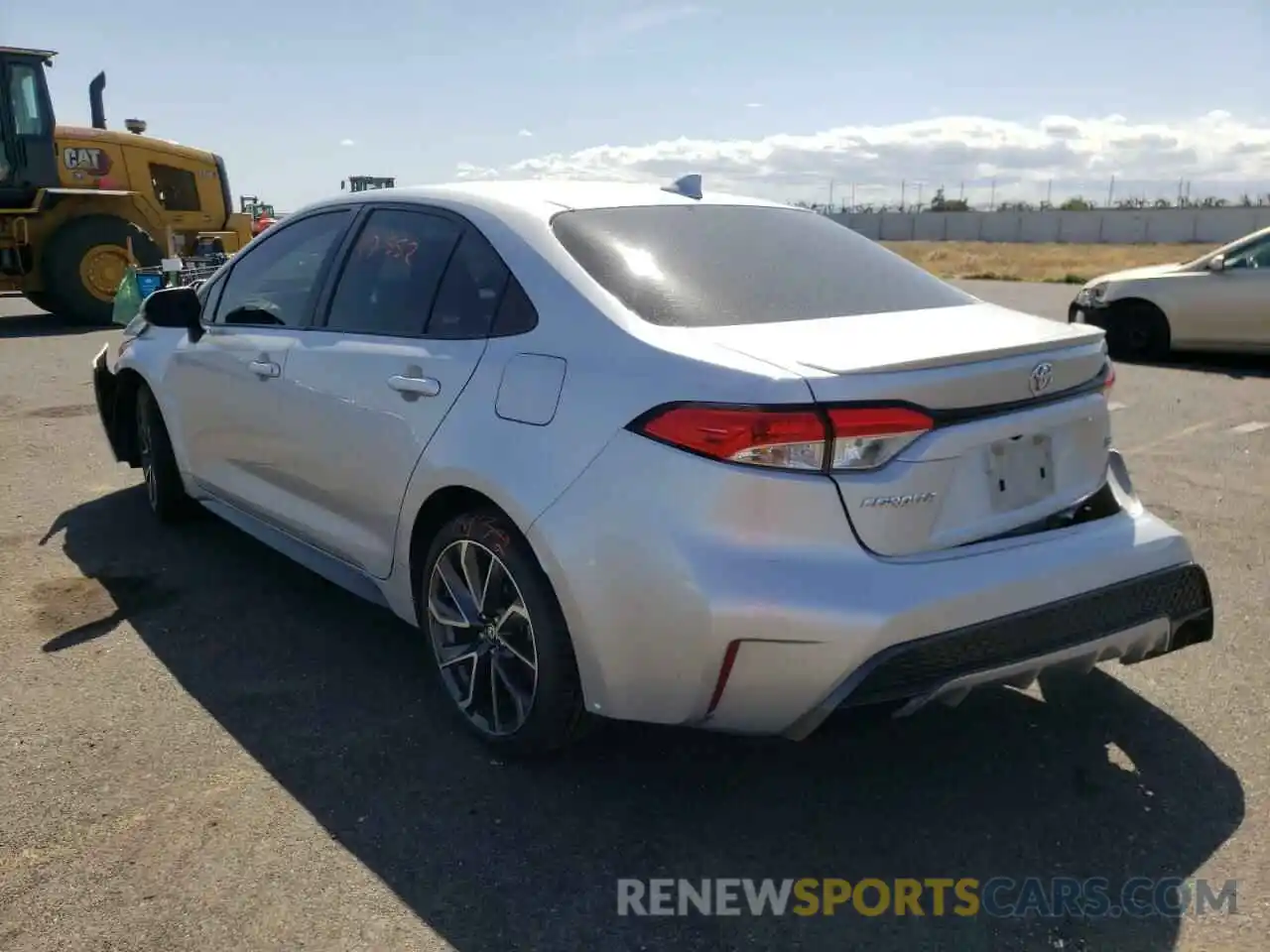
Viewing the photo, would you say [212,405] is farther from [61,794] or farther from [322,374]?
[61,794]

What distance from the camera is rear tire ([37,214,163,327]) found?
14555 millimetres

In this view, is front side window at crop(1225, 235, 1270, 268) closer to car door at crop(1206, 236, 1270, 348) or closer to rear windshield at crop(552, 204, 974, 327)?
car door at crop(1206, 236, 1270, 348)

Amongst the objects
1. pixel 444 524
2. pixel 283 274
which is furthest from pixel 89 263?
pixel 444 524

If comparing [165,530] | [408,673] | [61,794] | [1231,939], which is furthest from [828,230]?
[165,530]

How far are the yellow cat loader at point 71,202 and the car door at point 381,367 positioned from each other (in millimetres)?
12543

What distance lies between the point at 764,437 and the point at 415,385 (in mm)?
1247

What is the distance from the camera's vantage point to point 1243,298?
10.1 meters

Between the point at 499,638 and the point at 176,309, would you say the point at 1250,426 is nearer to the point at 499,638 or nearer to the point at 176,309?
the point at 499,638

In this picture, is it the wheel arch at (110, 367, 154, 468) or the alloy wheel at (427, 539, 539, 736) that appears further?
the wheel arch at (110, 367, 154, 468)

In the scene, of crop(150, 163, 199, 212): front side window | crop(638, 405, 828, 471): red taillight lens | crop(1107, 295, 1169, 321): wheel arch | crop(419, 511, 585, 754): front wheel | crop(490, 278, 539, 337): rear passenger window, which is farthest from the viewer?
crop(150, 163, 199, 212): front side window

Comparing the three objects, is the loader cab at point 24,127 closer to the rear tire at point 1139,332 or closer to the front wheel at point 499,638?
the rear tire at point 1139,332

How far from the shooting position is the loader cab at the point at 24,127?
547 inches

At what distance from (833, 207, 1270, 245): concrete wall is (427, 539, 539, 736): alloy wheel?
187ft

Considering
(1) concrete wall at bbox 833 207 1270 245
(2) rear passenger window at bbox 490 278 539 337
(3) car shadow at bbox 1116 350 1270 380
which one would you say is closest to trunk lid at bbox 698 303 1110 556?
(2) rear passenger window at bbox 490 278 539 337
